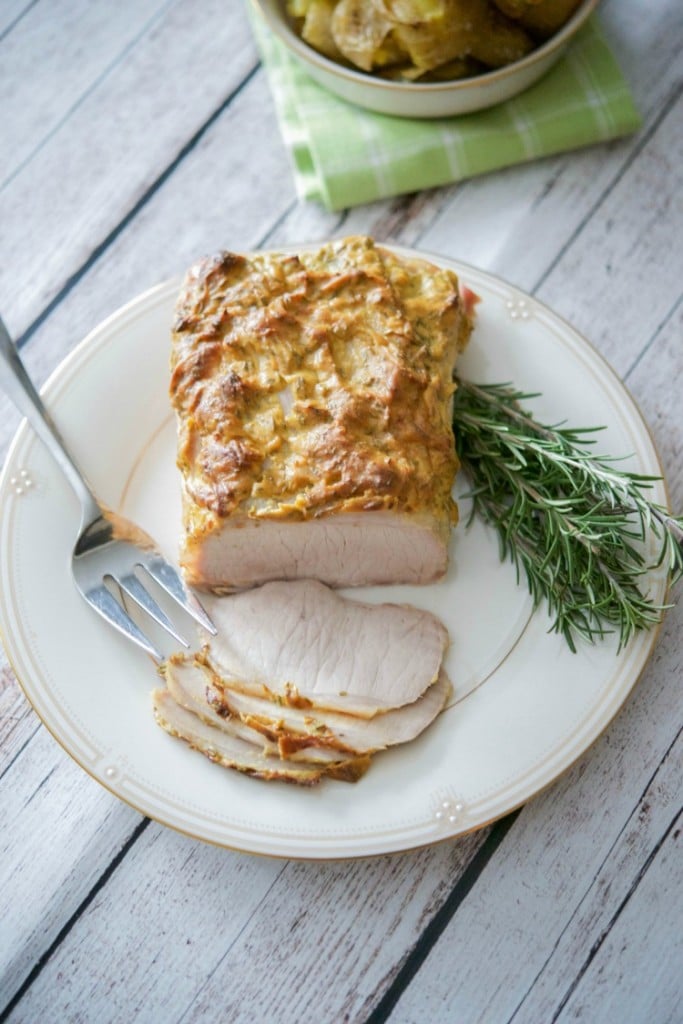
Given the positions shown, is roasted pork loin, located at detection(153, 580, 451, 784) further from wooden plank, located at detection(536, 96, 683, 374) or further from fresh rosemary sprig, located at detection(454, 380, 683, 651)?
wooden plank, located at detection(536, 96, 683, 374)

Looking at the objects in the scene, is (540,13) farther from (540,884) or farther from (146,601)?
(540,884)

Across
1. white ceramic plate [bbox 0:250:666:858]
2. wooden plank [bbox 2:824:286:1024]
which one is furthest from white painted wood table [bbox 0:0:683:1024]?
white ceramic plate [bbox 0:250:666:858]

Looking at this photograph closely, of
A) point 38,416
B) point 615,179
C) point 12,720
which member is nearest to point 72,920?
point 12,720

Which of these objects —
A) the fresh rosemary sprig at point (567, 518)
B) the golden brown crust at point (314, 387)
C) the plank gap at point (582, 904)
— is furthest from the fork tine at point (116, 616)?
the plank gap at point (582, 904)

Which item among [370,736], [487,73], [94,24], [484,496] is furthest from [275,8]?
[370,736]

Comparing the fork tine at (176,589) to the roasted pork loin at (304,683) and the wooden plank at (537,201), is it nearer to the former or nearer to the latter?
the roasted pork loin at (304,683)

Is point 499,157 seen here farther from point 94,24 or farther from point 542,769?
point 542,769
